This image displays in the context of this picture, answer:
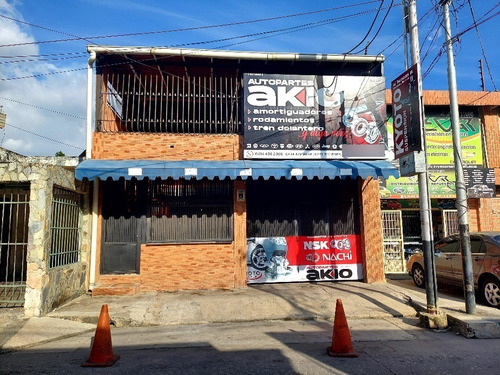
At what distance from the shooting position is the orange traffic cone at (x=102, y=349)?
15.5ft

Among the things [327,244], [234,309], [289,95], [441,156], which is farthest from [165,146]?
[441,156]

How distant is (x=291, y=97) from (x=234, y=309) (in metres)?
5.79

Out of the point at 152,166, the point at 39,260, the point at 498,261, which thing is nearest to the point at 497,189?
the point at 498,261

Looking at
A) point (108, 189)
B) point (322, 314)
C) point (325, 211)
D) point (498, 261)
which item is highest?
point (108, 189)

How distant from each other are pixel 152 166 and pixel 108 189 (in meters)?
1.98

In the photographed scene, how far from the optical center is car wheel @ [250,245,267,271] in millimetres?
9922

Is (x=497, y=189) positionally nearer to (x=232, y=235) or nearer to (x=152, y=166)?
(x=232, y=235)

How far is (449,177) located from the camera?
1324cm

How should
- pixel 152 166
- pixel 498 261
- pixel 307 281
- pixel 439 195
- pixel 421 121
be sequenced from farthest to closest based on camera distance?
pixel 439 195 → pixel 307 281 → pixel 152 166 → pixel 498 261 → pixel 421 121

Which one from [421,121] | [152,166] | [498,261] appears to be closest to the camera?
[421,121]

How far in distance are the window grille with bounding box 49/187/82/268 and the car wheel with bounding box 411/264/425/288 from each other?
30.4ft

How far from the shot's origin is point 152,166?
27.3ft

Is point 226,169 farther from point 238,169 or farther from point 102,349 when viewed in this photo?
point 102,349

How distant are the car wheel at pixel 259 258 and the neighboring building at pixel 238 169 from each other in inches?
1.2
